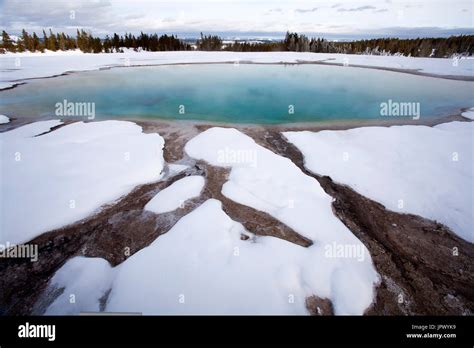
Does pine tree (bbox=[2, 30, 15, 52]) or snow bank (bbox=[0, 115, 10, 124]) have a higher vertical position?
pine tree (bbox=[2, 30, 15, 52])

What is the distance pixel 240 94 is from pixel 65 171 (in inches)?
412

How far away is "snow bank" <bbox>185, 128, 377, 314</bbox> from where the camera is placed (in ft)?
12.0

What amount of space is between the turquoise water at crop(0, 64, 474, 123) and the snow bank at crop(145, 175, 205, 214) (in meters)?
5.23

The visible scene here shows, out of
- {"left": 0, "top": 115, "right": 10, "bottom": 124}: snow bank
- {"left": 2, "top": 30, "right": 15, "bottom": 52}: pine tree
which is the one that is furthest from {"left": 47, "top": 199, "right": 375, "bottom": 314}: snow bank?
{"left": 2, "top": 30, "right": 15, "bottom": 52}: pine tree

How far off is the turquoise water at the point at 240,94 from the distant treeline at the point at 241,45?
25.3m

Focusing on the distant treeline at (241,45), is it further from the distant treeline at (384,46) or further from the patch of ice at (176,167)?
the patch of ice at (176,167)

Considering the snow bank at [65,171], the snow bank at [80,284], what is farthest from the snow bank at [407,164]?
the snow bank at [80,284]

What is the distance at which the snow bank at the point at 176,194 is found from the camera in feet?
16.9

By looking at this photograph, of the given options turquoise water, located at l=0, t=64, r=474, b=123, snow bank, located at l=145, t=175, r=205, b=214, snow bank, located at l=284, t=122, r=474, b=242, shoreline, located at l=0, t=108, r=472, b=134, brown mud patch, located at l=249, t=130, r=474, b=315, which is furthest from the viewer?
turquoise water, located at l=0, t=64, r=474, b=123

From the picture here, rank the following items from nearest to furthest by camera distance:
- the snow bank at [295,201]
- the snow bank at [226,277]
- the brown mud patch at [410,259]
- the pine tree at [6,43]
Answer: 1. the snow bank at [226,277]
2. the brown mud patch at [410,259]
3. the snow bank at [295,201]
4. the pine tree at [6,43]

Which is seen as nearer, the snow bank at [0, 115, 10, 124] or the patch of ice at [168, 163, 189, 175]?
the patch of ice at [168, 163, 189, 175]

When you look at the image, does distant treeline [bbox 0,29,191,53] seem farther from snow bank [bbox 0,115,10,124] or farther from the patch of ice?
the patch of ice

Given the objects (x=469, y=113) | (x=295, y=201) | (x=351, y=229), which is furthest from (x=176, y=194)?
(x=469, y=113)

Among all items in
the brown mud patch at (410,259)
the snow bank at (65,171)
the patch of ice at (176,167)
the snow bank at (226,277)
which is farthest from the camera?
the patch of ice at (176,167)
